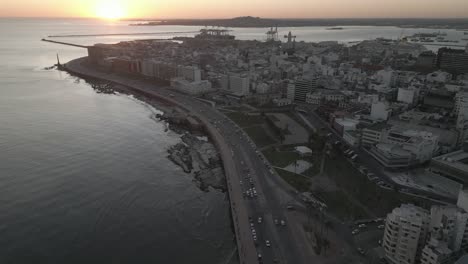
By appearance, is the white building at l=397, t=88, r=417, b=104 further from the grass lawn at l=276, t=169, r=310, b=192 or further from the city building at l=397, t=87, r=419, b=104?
the grass lawn at l=276, t=169, r=310, b=192

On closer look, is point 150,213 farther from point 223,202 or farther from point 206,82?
point 206,82

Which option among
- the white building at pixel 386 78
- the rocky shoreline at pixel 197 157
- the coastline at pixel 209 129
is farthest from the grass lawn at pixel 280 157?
the white building at pixel 386 78

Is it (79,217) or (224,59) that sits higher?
(224,59)

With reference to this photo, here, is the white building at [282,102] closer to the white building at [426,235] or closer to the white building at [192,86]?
the white building at [192,86]

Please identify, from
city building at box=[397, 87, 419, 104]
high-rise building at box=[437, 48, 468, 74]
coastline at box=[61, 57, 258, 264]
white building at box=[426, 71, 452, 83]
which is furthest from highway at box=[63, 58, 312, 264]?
high-rise building at box=[437, 48, 468, 74]

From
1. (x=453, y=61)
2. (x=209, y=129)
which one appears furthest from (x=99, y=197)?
(x=453, y=61)

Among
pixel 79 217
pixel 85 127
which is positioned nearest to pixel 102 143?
pixel 85 127
